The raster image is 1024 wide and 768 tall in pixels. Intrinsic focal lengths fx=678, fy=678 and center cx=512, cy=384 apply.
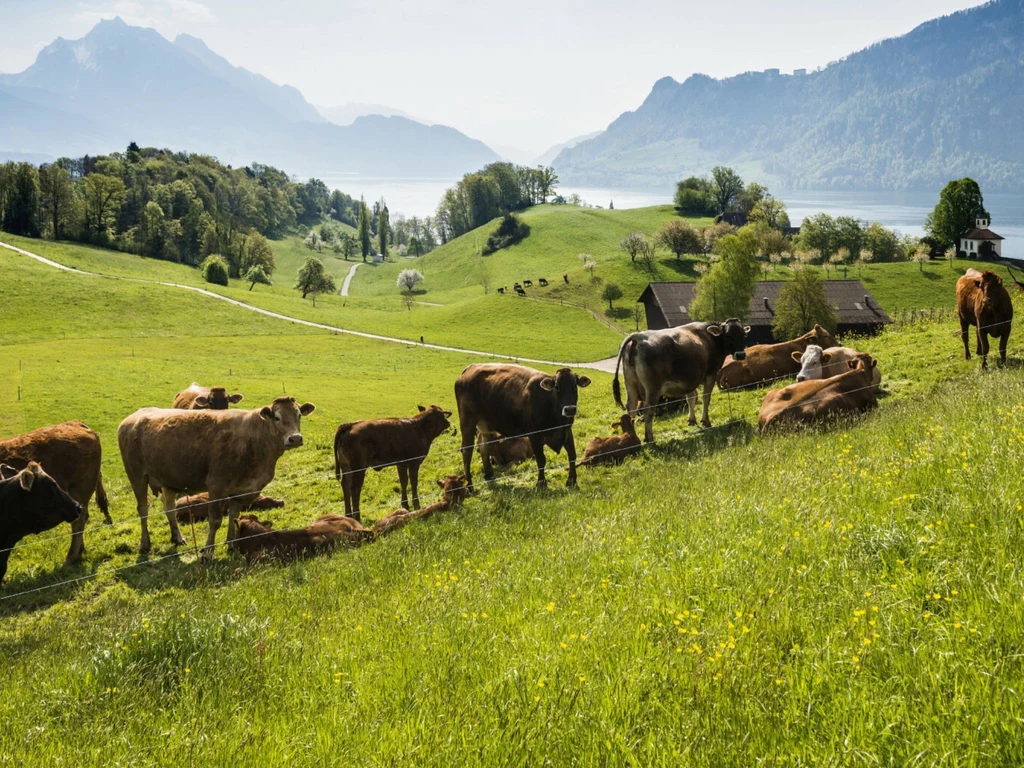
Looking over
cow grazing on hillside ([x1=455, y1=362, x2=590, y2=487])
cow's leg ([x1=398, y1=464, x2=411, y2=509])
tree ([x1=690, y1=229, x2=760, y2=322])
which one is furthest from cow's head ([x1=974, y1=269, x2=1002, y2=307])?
tree ([x1=690, y1=229, x2=760, y2=322])

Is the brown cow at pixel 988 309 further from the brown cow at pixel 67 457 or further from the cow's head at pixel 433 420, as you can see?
the brown cow at pixel 67 457

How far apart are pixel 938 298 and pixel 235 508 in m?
101

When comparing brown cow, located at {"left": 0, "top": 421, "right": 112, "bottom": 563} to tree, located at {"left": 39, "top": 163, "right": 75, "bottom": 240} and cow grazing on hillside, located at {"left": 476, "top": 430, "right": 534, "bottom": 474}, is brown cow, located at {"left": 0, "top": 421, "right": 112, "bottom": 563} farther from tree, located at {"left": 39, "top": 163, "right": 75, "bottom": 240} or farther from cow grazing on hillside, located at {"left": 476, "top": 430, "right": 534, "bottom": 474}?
tree, located at {"left": 39, "top": 163, "right": 75, "bottom": 240}

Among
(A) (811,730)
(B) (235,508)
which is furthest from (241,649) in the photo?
(B) (235,508)

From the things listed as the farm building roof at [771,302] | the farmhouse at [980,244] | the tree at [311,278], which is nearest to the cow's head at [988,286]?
the farm building roof at [771,302]

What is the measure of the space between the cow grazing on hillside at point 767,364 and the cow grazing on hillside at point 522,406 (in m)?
9.47

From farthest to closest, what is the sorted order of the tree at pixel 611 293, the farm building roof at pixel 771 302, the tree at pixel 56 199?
the tree at pixel 56 199 → the tree at pixel 611 293 → the farm building roof at pixel 771 302

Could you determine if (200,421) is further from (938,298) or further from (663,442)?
(938,298)

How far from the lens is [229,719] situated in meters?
4.79

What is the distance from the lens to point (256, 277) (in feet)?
395

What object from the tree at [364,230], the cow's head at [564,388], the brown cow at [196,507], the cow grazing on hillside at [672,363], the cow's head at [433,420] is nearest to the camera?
the cow's head at [564,388]

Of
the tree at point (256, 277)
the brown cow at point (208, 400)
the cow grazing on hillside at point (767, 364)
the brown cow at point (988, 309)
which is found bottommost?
the brown cow at point (208, 400)

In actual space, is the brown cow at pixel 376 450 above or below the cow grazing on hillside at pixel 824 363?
below

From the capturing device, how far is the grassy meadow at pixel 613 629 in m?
3.83
